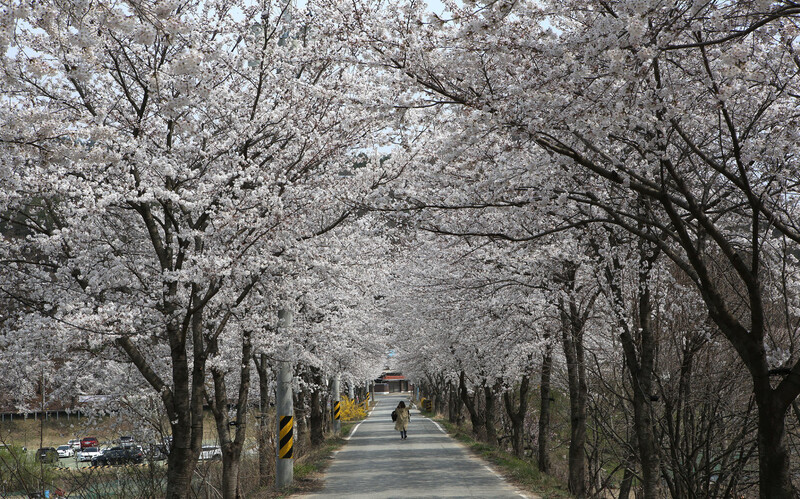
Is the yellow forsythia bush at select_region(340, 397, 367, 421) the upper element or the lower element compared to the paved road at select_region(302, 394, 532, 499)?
lower

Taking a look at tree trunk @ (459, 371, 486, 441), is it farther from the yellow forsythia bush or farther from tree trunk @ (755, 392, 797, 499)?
tree trunk @ (755, 392, 797, 499)

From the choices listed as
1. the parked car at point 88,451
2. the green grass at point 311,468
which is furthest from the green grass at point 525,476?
the parked car at point 88,451

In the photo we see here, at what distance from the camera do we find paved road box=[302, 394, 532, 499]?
14.4 metres

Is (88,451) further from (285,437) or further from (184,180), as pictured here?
(184,180)

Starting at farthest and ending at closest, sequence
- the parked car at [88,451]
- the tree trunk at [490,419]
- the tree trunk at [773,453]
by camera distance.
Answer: the tree trunk at [490,419]
the parked car at [88,451]
the tree trunk at [773,453]

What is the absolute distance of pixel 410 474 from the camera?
18031mm

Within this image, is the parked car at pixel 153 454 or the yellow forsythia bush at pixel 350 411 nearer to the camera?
the parked car at pixel 153 454

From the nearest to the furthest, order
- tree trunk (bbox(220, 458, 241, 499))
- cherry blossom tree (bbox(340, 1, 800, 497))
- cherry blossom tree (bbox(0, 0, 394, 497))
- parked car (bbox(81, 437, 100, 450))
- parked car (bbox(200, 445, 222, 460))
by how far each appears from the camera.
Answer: cherry blossom tree (bbox(340, 1, 800, 497)) → cherry blossom tree (bbox(0, 0, 394, 497)) → parked car (bbox(200, 445, 222, 460)) → tree trunk (bbox(220, 458, 241, 499)) → parked car (bbox(81, 437, 100, 450))

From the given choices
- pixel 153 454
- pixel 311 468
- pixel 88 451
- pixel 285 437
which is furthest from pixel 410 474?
pixel 88 451

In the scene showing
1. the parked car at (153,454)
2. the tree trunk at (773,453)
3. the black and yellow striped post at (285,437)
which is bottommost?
the black and yellow striped post at (285,437)

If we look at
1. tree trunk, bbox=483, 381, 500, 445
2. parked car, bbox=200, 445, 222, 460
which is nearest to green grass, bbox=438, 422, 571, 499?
tree trunk, bbox=483, 381, 500, 445

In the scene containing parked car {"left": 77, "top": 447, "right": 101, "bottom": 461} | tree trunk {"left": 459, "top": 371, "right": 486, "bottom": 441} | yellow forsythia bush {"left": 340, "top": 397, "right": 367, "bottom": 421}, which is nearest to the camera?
parked car {"left": 77, "top": 447, "right": 101, "bottom": 461}

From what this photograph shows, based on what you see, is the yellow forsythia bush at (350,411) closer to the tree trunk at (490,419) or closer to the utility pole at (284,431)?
the tree trunk at (490,419)

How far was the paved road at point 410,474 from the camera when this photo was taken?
14438 mm
